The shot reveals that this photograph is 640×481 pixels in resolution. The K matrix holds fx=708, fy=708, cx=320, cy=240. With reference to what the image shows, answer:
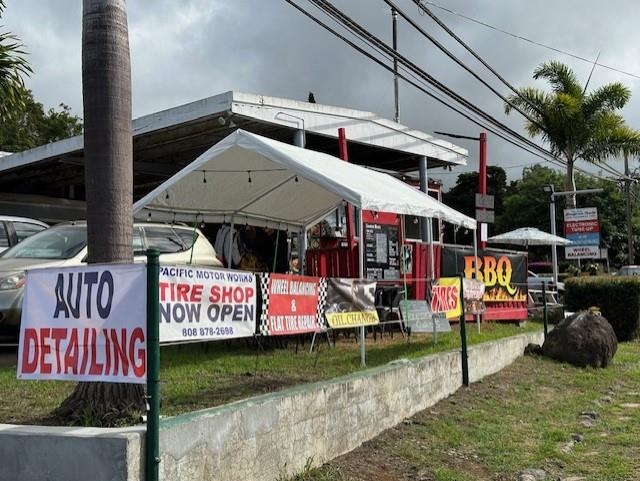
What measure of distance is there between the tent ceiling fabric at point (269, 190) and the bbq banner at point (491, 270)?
11.0 ft

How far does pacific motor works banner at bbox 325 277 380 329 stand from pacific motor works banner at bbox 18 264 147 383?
144 inches

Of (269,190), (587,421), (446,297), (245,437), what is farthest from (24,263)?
(587,421)

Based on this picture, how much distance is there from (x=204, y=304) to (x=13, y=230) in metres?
7.78

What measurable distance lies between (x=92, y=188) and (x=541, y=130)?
23.5 m

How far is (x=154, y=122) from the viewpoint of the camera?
13.0 m

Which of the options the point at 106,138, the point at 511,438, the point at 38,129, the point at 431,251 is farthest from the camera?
the point at 38,129

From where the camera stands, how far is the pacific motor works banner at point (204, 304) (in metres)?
4.55

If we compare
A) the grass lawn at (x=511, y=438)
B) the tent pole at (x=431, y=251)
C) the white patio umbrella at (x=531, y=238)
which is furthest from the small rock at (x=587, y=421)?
the white patio umbrella at (x=531, y=238)

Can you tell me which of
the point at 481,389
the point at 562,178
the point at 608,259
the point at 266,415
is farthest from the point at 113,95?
the point at 562,178

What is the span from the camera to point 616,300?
16.0m

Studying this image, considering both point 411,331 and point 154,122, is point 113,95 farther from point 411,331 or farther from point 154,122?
point 154,122

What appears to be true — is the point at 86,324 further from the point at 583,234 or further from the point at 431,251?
the point at 583,234

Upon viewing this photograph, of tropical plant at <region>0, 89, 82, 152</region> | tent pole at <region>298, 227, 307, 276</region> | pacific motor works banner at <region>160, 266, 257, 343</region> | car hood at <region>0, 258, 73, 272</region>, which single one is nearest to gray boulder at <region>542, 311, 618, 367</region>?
tent pole at <region>298, 227, 307, 276</region>

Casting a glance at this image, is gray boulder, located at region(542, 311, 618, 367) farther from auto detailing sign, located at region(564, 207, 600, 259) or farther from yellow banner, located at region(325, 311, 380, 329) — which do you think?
auto detailing sign, located at region(564, 207, 600, 259)
